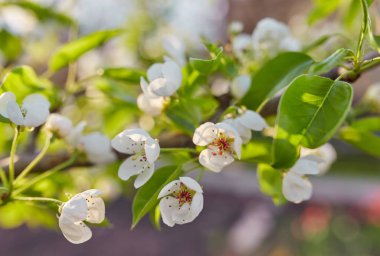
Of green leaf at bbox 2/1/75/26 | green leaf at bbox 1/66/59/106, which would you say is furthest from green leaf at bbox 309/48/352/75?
green leaf at bbox 2/1/75/26

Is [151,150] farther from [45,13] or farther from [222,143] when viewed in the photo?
[45,13]

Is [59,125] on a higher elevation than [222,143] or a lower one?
lower

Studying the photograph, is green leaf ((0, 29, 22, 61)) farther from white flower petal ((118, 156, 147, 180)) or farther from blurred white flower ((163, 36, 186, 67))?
white flower petal ((118, 156, 147, 180))

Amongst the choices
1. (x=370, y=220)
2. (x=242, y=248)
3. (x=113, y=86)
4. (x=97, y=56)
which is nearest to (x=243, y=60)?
(x=113, y=86)

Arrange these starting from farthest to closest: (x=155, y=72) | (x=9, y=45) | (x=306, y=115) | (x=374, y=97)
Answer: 1. (x=9, y=45)
2. (x=374, y=97)
3. (x=155, y=72)
4. (x=306, y=115)

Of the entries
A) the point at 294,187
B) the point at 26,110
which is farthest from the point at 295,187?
the point at 26,110

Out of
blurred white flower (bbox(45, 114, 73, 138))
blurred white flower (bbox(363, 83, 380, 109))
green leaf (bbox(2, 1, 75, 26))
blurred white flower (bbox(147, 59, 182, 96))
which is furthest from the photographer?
green leaf (bbox(2, 1, 75, 26))
